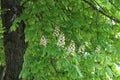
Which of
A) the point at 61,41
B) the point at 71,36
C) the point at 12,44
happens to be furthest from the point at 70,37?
the point at 12,44

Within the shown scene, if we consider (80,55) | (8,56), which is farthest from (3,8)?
(80,55)

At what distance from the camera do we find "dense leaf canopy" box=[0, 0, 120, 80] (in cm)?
461

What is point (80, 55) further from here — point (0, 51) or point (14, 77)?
point (0, 51)

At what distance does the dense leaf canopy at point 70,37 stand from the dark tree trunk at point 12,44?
250mm

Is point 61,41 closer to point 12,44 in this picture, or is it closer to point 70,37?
point 70,37

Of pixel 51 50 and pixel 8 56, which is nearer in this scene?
pixel 51 50

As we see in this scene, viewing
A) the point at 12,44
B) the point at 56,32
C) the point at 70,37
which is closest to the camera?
the point at 56,32

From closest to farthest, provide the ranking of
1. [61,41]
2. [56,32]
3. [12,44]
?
1. [61,41]
2. [56,32]
3. [12,44]

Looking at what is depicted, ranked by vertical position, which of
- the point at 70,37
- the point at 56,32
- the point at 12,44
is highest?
the point at 56,32

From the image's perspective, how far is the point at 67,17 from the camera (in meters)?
5.71

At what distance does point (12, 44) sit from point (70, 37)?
1.77 metres

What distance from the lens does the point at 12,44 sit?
669cm

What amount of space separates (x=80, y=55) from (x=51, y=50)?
54cm

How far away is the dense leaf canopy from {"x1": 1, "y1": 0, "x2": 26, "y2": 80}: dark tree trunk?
0.25 meters
